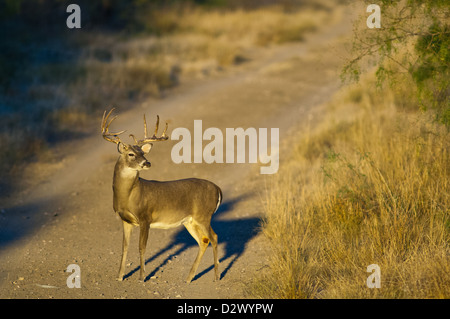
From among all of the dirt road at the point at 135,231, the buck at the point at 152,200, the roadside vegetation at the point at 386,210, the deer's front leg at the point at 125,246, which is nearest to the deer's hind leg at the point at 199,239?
the buck at the point at 152,200

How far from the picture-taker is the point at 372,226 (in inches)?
303

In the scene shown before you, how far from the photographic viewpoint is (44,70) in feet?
64.4

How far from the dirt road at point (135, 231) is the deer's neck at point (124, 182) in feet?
3.70

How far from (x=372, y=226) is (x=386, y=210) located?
0.33m

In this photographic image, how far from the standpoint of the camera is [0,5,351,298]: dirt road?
731 cm

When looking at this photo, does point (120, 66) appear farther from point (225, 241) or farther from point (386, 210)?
point (386, 210)

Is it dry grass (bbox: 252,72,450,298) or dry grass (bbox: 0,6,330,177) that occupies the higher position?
dry grass (bbox: 0,6,330,177)

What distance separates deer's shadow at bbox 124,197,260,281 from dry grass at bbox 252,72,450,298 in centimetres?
65

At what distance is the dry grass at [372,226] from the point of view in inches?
259

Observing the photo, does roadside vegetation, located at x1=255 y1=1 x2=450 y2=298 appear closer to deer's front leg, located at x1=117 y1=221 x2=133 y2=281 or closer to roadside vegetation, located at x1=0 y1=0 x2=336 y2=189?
deer's front leg, located at x1=117 y1=221 x2=133 y2=281

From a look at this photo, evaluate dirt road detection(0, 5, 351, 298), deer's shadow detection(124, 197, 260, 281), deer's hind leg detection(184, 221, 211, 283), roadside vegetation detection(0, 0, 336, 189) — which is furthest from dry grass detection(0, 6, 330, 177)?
deer's hind leg detection(184, 221, 211, 283)

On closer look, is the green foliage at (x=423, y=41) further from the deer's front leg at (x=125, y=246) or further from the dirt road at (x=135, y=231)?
the deer's front leg at (x=125, y=246)

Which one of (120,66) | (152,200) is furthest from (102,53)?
(152,200)
